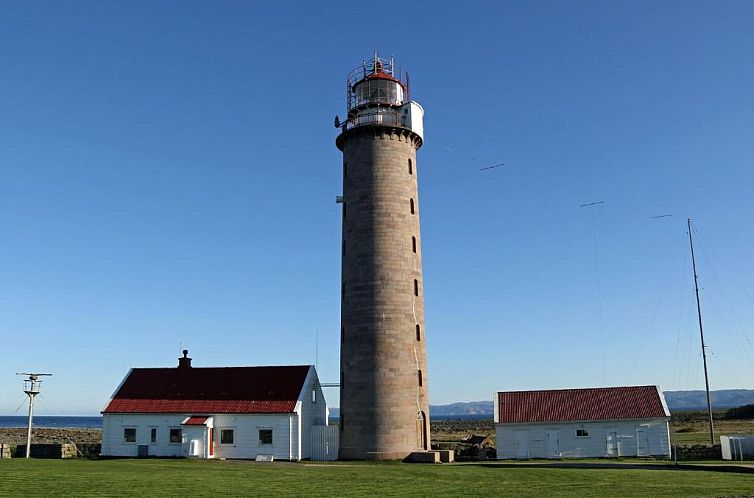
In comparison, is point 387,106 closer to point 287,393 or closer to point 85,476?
point 287,393

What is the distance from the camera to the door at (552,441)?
136ft

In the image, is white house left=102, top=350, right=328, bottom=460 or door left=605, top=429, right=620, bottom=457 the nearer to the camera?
white house left=102, top=350, right=328, bottom=460

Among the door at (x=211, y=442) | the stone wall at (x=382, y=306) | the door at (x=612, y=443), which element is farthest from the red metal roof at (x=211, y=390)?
the door at (x=612, y=443)

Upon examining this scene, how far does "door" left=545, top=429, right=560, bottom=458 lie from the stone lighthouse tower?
8.06 meters

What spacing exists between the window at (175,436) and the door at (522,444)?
1964cm

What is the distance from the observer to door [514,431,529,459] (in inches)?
1647

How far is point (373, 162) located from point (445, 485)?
2015 centimetres

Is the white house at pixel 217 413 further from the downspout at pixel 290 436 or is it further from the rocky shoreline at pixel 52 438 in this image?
the rocky shoreline at pixel 52 438

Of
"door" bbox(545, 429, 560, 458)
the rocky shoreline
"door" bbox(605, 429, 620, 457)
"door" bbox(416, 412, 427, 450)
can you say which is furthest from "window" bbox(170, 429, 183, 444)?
the rocky shoreline

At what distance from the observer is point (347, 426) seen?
121ft

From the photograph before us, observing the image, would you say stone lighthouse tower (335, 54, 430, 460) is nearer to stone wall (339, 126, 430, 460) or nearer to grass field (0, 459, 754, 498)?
stone wall (339, 126, 430, 460)

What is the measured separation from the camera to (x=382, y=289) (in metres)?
37.1

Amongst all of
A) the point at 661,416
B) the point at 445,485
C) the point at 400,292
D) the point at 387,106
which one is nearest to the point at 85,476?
the point at 445,485

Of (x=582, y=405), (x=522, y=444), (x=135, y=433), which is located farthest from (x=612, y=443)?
(x=135, y=433)
